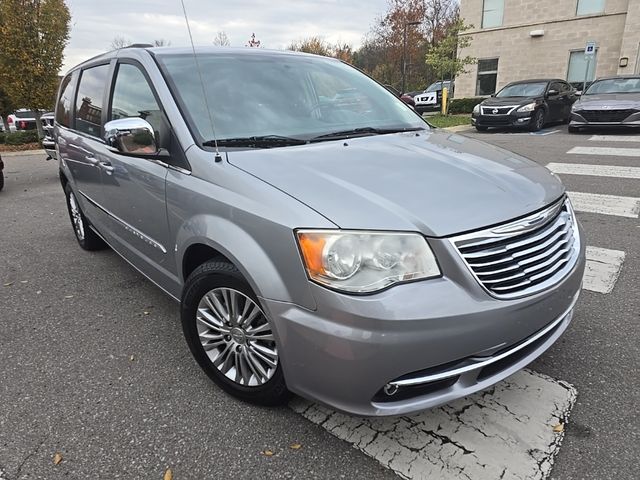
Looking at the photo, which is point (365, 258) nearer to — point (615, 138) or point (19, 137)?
point (615, 138)

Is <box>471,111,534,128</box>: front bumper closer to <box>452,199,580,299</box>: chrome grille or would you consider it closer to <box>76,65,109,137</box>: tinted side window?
<box>76,65,109,137</box>: tinted side window

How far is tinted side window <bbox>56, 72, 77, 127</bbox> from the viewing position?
4422 mm

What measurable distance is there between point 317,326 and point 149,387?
1.27m

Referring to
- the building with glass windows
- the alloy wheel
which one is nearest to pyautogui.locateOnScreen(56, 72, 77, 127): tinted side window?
the alloy wheel

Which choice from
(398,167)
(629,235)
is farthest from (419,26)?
(398,167)

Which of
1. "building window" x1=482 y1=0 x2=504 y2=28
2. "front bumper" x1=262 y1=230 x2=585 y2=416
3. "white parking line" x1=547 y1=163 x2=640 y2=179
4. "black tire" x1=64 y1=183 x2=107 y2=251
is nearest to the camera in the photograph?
"front bumper" x1=262 y1=230 x2=585 y2=416

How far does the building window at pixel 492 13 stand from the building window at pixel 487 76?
1.77 meters

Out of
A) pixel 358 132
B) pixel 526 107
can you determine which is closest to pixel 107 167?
pixel 358 132

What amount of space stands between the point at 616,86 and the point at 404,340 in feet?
46.0

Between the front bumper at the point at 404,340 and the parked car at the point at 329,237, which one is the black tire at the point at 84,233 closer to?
the parked car at the point at 329,237

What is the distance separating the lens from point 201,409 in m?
2.34

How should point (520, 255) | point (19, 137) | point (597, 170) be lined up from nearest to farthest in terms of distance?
1. point (520, 255)
2. point (597, 170)
3. point (19, 137)

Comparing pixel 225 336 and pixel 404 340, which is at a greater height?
pixel 404 340

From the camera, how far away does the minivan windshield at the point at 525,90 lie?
45.9ft
